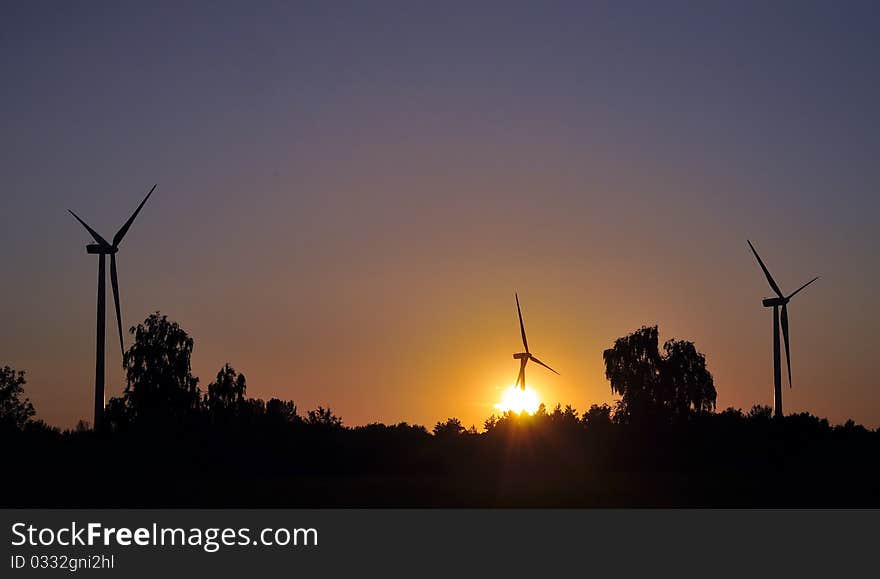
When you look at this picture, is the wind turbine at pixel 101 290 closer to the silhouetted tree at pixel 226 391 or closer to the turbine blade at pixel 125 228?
the turbine blade at pixel 125 228

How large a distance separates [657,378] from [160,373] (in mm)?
61491

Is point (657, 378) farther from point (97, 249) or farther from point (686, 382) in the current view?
point (97, 249)

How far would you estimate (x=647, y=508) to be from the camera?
62125mm

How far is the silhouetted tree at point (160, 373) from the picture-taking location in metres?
143

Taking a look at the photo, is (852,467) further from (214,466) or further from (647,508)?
(214,466)

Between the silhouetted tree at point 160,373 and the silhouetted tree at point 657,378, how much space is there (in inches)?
2085

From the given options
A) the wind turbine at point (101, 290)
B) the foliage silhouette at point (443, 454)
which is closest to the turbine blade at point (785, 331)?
the foliage silhouette at point (443, 454)

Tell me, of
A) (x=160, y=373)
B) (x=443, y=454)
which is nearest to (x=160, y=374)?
(x=160, y=373)

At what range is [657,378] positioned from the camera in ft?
517
